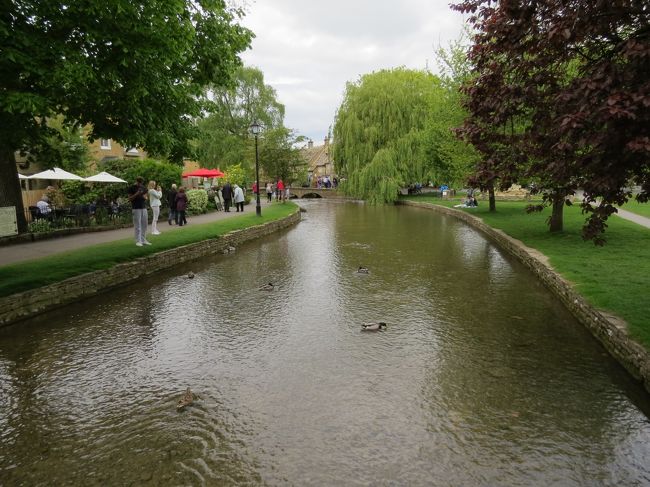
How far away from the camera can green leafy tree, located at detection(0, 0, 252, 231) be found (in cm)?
752

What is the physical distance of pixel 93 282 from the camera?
9.43m

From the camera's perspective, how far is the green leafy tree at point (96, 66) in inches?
296

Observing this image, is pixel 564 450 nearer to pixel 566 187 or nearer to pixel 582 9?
pixel 566 187

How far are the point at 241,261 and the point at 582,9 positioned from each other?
10.6 metres

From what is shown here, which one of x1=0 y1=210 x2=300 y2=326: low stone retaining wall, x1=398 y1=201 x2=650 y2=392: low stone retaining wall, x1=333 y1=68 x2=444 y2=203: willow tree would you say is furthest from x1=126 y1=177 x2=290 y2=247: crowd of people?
x1=398 y1=201 x2=650 y2=392: low stone retaining wall

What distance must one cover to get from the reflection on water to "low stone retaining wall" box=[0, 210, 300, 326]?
38 centimetres

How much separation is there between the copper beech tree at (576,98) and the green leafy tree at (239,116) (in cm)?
4289

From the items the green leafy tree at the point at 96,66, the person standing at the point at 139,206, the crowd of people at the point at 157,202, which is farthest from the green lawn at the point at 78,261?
the green leafy tree at the point at 96,66

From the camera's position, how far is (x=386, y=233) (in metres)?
19.2

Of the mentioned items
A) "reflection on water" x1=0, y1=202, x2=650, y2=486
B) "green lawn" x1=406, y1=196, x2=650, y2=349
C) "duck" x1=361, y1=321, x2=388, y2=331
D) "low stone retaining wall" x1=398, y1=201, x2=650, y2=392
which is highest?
"green lawn" x1=406, y1=196, x2=650, y2=349

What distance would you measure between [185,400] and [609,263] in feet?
31.3

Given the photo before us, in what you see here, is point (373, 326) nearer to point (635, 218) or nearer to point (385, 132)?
point (635, 218)

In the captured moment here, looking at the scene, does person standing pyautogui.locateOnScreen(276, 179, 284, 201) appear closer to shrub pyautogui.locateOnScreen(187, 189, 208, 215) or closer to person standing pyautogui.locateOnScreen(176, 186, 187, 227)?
shrub pyautogui.locateOnScreen(187, 189, 208, 215)

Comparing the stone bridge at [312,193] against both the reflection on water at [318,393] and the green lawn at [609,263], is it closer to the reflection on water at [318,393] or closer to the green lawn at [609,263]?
the green lawn at [609,263]
